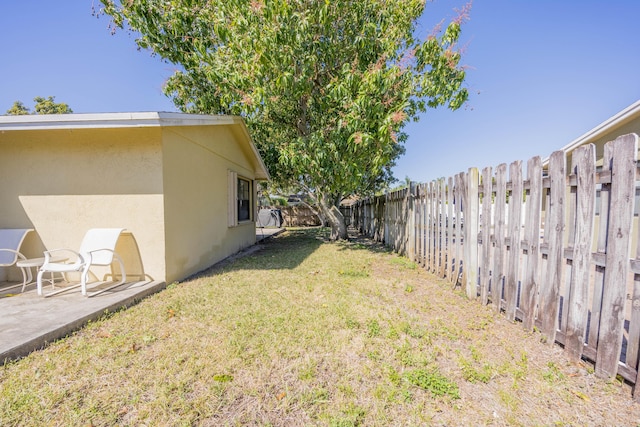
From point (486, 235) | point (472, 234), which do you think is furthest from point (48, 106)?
point (486, 235)

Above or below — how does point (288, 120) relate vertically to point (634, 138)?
above

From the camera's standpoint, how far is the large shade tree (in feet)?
18.6

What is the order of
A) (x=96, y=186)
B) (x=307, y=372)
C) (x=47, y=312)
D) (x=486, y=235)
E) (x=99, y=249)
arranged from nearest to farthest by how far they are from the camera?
(x=307, y=372), (x=47, y=312), (x=486, y=235), (x=99, y=249), (x=96, y=186)

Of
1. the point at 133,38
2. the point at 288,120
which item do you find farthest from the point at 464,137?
the point at 133,38

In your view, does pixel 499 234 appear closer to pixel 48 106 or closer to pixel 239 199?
pixel 239 199

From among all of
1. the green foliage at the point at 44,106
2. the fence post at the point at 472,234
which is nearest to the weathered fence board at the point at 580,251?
the fence post at the point at 472,234

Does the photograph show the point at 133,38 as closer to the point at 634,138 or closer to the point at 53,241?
the point at 53,241

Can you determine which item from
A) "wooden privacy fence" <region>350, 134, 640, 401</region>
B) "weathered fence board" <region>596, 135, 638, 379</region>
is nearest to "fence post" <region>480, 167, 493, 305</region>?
"wooden privacy fence" <region>350, 134, 640, 401</region>

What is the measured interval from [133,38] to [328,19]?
20.7ft

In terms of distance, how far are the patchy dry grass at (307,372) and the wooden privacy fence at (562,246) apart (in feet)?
0.81

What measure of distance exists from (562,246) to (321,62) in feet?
22.3

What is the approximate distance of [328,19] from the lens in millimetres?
5973

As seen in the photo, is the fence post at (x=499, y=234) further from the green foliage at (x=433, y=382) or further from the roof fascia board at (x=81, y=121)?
the roof fascia board at (x=81, y=121)

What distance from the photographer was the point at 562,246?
2477mm
